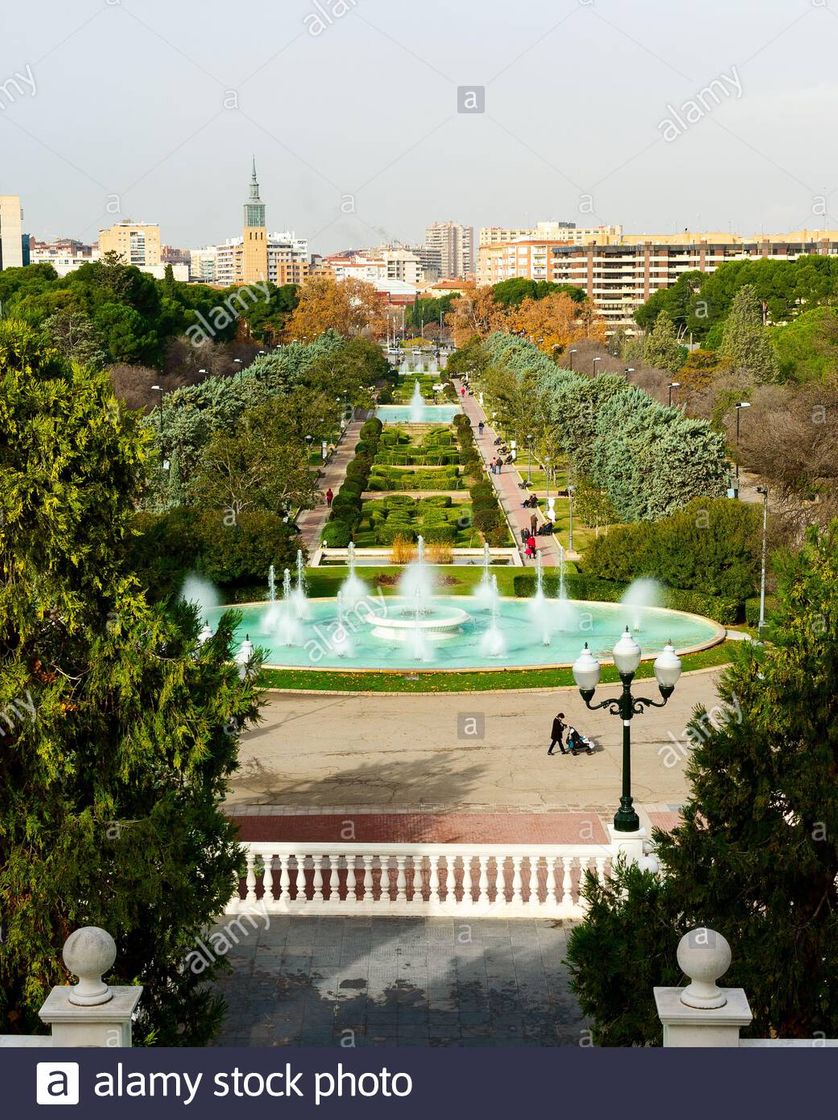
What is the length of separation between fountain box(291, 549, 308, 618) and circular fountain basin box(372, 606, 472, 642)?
253cm

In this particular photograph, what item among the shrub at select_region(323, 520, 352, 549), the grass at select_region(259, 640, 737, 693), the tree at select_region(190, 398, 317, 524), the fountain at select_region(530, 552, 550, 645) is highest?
the tree at select_region(190, 398, 317, 524)

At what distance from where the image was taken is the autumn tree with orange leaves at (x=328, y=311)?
117m

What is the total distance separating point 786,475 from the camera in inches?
1649

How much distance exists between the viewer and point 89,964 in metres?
7.23

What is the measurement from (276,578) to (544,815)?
61.3 ft

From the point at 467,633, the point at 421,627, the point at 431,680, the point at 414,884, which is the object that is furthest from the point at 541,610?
the point at 414,884

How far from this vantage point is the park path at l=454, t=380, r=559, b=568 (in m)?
44.0

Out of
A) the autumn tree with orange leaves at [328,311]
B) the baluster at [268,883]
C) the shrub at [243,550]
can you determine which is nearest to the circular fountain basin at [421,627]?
the shrub at [243,550]

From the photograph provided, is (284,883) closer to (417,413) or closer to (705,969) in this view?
(705,969)

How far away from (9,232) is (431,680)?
186025 millimetres

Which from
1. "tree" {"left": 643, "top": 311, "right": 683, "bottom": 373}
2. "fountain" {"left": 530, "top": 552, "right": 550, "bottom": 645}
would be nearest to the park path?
"fountain" {"left": 530, "top": 552, "right": 550, "bottom": 645}

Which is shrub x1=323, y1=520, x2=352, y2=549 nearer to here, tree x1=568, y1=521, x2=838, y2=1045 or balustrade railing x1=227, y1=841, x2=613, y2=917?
balustrade railing x1=227, y1=841, x2=613, y2=917

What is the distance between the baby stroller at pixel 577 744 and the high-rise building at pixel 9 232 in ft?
613

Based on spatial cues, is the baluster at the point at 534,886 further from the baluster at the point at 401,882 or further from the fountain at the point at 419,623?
the fountain at the point at 419,623
